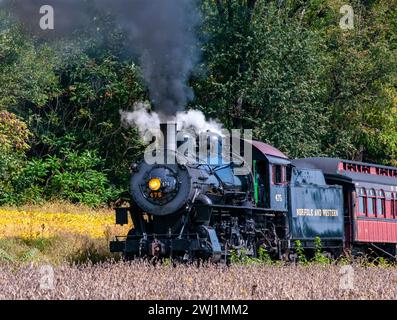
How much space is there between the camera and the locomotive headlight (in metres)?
17.1

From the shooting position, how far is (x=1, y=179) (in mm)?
29125

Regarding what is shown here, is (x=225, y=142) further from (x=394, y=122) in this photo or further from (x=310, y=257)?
(x=394, y=122)

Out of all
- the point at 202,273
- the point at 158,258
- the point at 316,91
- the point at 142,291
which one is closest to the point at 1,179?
the point at 316,91

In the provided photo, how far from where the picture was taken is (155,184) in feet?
56.1

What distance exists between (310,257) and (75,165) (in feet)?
38.8

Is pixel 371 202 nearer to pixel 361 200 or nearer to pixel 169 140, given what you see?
pixel 361 200

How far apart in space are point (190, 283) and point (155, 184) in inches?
188

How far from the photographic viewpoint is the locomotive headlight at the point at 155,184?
17.1m

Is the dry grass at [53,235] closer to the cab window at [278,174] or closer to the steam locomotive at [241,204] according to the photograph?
the steam locomotive at [241,204]

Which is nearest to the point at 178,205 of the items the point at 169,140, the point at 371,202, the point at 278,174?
the point at 169,140

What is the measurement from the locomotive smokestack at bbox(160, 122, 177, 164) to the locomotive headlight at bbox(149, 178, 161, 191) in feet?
1.30

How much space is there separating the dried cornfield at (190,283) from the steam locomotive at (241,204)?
199cm

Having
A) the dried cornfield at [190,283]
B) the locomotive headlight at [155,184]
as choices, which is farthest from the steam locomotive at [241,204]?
the dried cornfield at [190,283]

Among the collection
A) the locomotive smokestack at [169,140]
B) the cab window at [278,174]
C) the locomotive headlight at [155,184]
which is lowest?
the locomotive headlight at [155,184]
